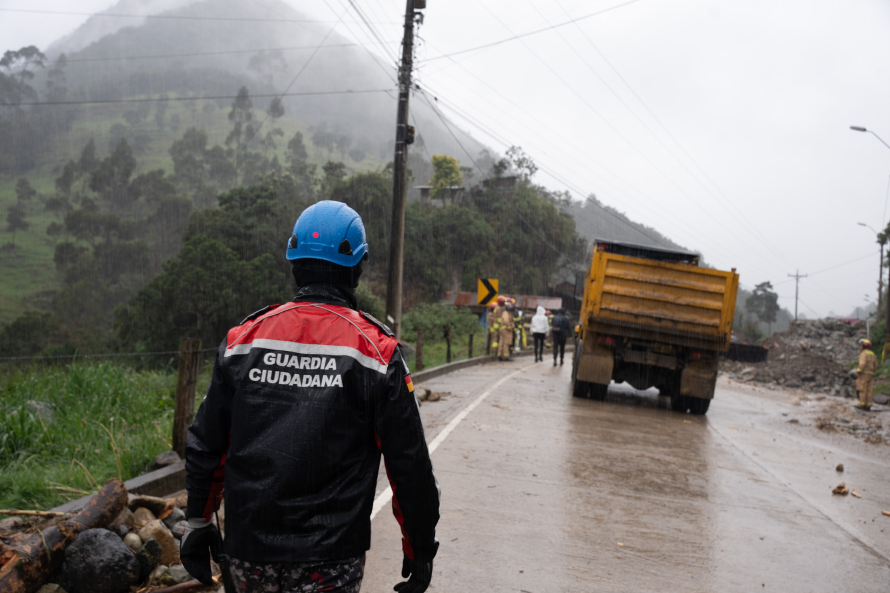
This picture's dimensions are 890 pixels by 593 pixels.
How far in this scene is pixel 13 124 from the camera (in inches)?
5098

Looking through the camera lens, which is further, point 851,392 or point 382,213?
point 382,213

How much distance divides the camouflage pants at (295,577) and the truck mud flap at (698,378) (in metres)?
11.5

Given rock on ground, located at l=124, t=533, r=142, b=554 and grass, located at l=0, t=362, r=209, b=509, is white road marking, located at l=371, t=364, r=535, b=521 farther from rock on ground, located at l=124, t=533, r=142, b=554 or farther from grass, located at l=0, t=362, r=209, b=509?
grass, located at l=0, t=362, r=209, b=509

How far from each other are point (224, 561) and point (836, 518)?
630cm

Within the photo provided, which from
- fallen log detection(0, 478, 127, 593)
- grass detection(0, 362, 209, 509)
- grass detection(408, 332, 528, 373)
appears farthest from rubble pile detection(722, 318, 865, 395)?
fallen log detection(0, 478, 127, 593)

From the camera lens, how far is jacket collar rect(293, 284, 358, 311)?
221 centimetres

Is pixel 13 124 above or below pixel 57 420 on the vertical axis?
above

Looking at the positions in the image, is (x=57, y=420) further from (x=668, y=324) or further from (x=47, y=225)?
(x=47, y=225)

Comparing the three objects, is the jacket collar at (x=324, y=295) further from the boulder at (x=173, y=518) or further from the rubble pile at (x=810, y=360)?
the rubble pile at (x=810, y=360)

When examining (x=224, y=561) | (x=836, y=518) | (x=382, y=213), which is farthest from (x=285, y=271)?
(x=224, y=561)

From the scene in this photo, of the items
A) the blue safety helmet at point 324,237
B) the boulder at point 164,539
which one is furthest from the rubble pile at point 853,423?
the blue safety helmet at point 324,237

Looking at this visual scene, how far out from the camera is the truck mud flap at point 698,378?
12516 millimetres

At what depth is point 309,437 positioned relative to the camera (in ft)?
6.57

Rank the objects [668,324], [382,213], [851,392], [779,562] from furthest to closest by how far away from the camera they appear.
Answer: [382,213] < [851,392] < [668,324] < [779,562]
